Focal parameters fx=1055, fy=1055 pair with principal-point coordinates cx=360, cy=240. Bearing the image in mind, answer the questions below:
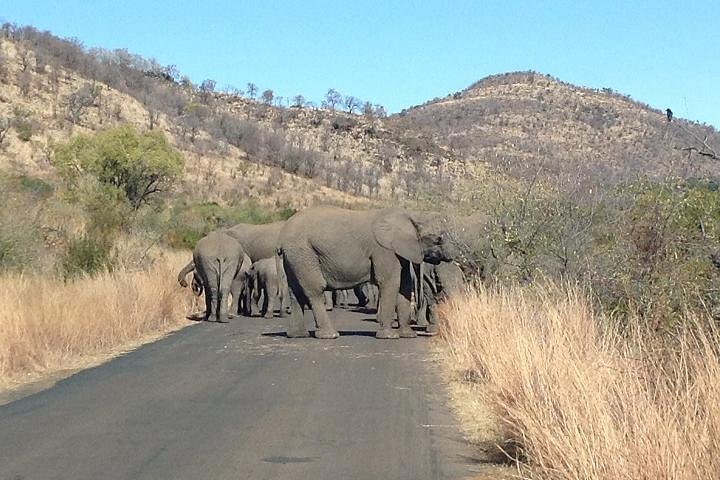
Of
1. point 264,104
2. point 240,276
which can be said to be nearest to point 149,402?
point 240,276

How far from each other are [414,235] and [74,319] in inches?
266

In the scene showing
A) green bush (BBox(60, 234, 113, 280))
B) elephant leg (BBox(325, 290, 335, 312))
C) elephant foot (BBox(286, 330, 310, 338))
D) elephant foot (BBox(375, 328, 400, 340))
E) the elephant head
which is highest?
the elephant head

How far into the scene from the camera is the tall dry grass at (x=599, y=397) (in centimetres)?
592

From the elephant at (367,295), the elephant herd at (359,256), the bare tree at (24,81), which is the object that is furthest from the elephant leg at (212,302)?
the bare tree at (24,81)

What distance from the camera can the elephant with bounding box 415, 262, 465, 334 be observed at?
2155 cm

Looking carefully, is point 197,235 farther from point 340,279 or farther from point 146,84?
point 146,84

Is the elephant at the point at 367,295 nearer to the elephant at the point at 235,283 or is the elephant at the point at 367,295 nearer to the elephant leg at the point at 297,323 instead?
the elephant at the point at 235,283

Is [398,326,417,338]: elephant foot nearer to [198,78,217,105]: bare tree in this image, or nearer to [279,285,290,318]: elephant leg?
[279,285,290,318]: elephant leg

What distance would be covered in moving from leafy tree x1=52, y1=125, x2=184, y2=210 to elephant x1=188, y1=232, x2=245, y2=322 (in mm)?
21333

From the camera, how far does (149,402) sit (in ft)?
36.5

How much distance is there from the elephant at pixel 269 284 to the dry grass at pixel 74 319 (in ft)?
10.6

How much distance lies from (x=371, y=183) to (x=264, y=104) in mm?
37392

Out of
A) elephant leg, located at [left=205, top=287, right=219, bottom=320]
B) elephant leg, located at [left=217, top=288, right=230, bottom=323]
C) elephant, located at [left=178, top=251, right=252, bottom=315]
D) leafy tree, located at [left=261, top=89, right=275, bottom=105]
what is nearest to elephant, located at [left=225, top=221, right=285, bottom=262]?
elephant, located at [left=178, top=251, right=252, bottom=315]

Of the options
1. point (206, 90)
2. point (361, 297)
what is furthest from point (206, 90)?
point (361, 297)
